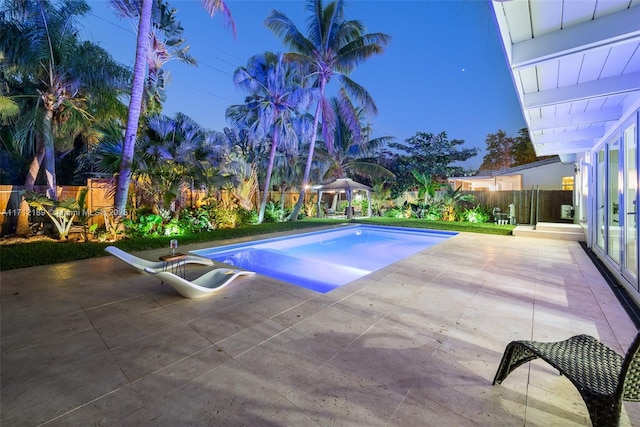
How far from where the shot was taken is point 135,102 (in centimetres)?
736

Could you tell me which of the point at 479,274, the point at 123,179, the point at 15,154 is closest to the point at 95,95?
the point at 123,179

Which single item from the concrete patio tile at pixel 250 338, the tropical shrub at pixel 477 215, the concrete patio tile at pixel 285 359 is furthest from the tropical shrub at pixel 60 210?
the tropical shrub at pixel 477 215

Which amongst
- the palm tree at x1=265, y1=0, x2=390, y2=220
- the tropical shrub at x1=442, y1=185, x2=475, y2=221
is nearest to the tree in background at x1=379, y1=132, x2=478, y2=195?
the tropical shrub at x1=442, y1=185, x2=475, y2=221

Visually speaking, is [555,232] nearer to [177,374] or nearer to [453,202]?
[453,202]

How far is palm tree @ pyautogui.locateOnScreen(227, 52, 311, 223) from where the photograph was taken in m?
12.4

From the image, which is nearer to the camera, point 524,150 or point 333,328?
point 333,328

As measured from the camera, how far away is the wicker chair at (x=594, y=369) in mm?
1414

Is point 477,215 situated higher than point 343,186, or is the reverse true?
point 343,186

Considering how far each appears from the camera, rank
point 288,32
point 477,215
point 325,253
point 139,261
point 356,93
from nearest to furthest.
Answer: point 139,261 → point 325,253 → point 288,32 → point 356,93 → point 477,215

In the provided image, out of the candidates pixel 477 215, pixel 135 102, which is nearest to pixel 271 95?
pixel 135 102

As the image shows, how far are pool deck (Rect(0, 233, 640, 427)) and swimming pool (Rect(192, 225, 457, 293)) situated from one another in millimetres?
1520

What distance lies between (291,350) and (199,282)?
234 centimetres

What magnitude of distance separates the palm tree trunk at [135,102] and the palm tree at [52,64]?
231cm

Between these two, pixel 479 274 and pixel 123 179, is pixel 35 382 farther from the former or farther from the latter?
pixel 123 179
